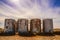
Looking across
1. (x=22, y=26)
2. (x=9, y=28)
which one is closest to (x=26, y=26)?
(x=22, y=26)

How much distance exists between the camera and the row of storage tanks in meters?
1.65

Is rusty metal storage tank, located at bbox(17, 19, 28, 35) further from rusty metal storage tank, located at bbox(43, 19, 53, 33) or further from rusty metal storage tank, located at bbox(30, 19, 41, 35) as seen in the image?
rusty metal storage tank, located at bbox(43, 19, 53, 33)

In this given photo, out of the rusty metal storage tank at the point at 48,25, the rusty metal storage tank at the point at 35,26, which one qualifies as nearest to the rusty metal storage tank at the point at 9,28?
the rusty metal storage tank at the point at 35,26

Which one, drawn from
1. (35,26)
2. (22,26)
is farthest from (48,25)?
(22,26)

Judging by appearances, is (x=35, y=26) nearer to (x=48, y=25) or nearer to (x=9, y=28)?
(x=48, y=25)

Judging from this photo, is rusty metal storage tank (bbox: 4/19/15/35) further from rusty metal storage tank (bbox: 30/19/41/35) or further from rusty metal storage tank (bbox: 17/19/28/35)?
rusty metal storage tank (bbox: 30/19/41/35)

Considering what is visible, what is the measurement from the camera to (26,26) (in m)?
1.66

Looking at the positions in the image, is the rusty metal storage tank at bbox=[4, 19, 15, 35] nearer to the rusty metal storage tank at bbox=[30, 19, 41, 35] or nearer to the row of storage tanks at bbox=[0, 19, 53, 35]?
the row of storage tanks at bbox=[0, 19, 53, 35]

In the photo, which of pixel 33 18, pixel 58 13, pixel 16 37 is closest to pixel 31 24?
pixel 33 18

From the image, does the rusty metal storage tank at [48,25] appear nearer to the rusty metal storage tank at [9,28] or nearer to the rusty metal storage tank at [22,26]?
the rusty metal storage tank at [22,26]

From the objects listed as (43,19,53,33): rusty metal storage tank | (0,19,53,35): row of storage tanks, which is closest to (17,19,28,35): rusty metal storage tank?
(0,19,53,35): row of storage tanks

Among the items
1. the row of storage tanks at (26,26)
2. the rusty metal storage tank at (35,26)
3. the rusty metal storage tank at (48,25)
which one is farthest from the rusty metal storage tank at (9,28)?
the rusty metal storage tank at (48,25)

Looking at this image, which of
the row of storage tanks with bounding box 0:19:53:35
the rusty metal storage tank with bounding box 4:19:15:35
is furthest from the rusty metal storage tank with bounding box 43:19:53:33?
the rusty metal storage tank with bounding box 4:19:15:35

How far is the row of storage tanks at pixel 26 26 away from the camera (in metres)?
1.65
